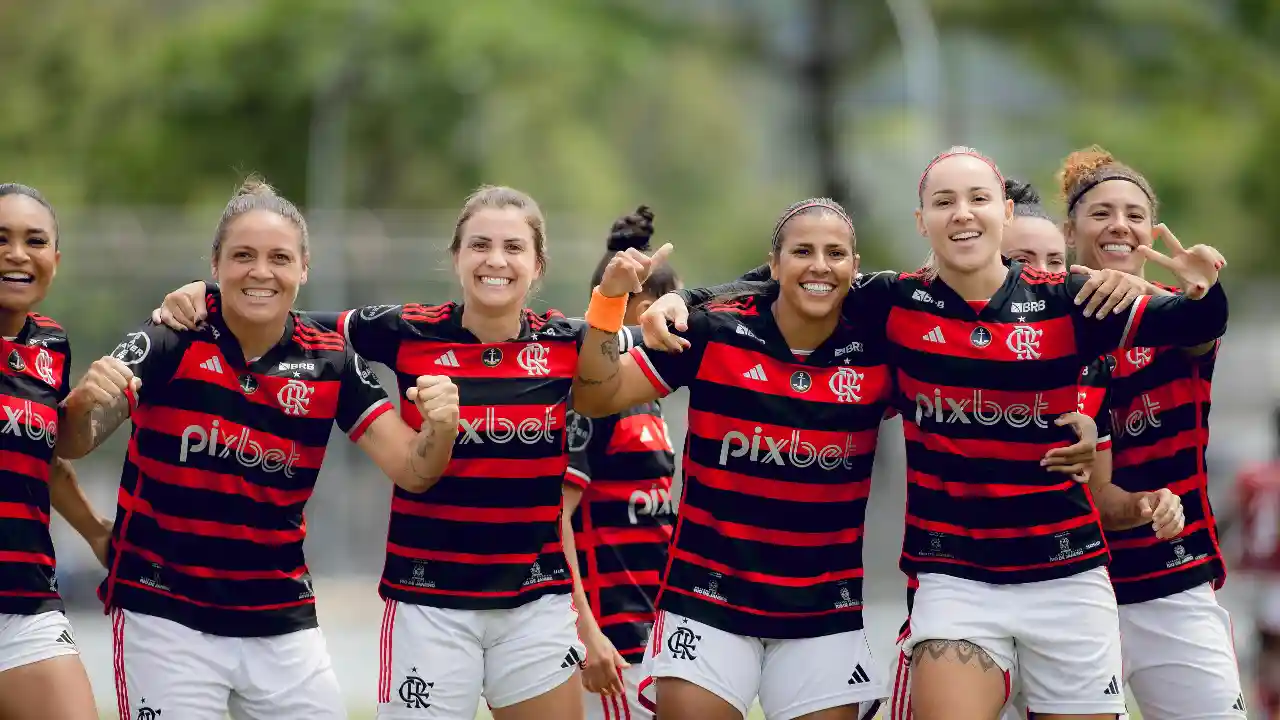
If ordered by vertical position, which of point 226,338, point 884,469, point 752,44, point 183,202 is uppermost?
point 752,44

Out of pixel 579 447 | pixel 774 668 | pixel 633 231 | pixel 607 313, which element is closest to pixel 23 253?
pixel 607 313

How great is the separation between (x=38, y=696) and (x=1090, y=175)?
433 cm

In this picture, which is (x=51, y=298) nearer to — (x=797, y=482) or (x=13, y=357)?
(x=13, y=357)

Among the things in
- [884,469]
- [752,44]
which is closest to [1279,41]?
[752,44]

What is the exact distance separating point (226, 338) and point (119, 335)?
11.3 metres

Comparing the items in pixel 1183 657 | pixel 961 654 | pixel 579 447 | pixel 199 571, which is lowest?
pixel 1183 657

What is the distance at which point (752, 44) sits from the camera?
21938 millimetres

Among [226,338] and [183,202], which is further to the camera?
[183,202]

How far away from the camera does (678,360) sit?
580 cm

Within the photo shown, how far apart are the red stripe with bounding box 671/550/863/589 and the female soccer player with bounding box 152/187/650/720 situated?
1.70 feet

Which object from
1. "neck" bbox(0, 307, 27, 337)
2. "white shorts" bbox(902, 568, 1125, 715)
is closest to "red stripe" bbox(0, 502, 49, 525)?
"neck" bbox(0, 307, 27, 337)

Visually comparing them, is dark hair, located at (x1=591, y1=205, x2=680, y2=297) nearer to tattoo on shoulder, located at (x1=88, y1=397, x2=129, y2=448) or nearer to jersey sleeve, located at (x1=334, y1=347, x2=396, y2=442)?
jersey sleeve, located at (x1=334, y1=347, x2=396, y2=442)

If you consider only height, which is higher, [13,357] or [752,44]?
[752,44]

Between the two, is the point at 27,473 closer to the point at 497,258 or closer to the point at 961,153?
the point at 497,258
